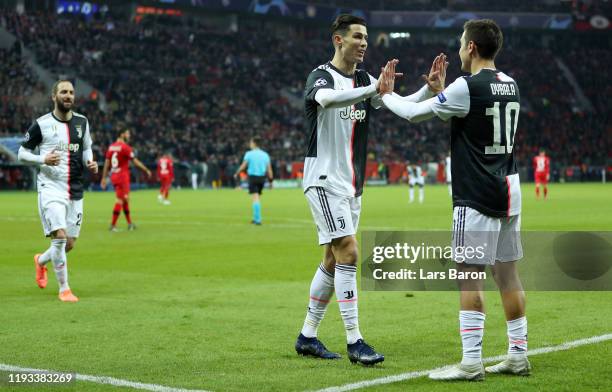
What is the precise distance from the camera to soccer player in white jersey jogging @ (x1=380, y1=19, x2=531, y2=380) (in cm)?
640

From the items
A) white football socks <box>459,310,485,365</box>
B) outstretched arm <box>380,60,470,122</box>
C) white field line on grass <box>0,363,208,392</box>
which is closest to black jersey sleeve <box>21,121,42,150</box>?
white field line on grass <box>0,363,208,392</box>

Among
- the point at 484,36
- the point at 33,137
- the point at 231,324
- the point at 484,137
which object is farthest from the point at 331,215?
the point at 33,137

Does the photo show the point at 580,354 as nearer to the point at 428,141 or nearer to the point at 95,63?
the point at 95,63

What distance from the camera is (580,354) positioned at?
7.14m

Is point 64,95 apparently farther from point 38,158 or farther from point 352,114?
point 352,114

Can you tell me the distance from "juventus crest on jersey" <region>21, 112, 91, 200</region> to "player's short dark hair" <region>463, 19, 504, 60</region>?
636 centimetres

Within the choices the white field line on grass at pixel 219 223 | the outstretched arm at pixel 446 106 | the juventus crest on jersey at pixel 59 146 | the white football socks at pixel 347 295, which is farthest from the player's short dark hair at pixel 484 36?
the white field line on grass at pixel 219 223

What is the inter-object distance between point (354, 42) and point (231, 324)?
10.5ft

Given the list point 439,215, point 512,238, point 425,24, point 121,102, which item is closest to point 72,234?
point 512,238

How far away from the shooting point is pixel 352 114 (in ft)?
24.1

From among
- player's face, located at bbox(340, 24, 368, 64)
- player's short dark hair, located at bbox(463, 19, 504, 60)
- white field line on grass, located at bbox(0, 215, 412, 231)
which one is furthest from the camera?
white field line on grass, located at bbox(0, 215, 412, 231)

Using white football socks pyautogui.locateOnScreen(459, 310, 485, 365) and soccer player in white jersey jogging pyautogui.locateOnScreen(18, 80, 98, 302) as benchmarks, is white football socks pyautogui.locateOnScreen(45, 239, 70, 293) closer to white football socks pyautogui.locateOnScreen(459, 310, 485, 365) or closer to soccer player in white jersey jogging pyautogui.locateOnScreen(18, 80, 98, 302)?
soccer player in white jersey jogging pyautogui.locateOnScreen(18, 80, 98, 302)

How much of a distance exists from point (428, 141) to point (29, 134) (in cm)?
6080

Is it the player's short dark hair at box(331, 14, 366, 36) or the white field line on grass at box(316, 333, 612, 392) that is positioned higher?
the player's short dark hair at box(331, 14, 366, 36)
